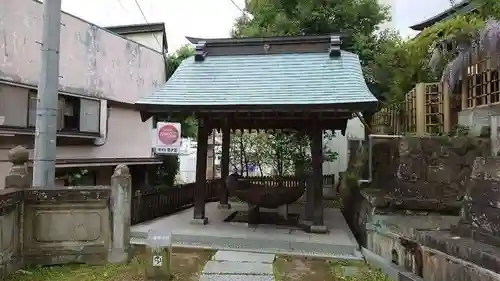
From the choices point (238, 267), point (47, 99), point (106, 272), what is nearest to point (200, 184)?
point (238, 267)

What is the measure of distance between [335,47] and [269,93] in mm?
2460

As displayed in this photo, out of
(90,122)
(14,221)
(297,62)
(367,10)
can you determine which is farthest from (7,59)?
(367,10)

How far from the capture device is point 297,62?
374 inches

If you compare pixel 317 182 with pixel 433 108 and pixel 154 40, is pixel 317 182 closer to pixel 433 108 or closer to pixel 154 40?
pixel 433 108

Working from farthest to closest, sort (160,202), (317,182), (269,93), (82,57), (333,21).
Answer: (333,21)
(82,57)
(160,202)
(317,182)
(269,93)

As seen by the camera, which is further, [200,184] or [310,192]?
[200,184]

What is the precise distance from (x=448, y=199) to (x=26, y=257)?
25.9ft

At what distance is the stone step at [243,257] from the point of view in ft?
22.5

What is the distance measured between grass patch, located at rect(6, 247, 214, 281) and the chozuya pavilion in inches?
108

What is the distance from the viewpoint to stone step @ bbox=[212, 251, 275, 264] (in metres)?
6.87

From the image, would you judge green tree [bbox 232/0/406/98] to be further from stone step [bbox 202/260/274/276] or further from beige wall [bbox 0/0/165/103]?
stone step [bbox 202/260/274/276]

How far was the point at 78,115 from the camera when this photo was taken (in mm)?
11859

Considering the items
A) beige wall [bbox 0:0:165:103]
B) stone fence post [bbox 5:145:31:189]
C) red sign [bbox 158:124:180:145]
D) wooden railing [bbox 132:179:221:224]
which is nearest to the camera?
stone fence post [bbox 5:145:31:189]

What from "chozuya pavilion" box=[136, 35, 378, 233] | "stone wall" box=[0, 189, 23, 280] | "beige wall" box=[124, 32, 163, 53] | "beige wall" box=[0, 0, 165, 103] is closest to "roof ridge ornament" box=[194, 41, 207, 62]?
"chozuya pavilion" box=[136, 35, 378, 233]
